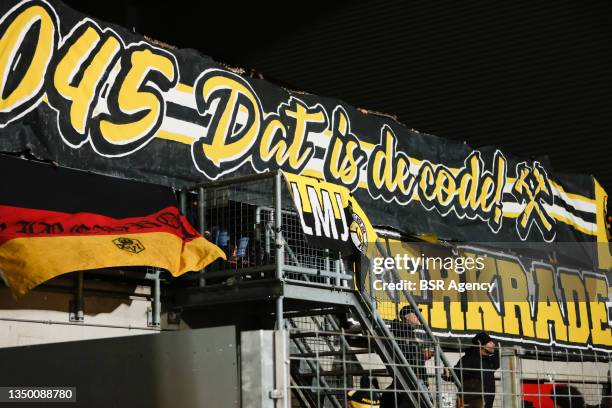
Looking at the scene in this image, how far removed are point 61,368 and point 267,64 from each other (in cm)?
1966

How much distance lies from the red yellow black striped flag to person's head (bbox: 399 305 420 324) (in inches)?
108

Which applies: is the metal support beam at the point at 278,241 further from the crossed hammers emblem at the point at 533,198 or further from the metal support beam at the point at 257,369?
the crossed hammers emblem at the point at 533,198

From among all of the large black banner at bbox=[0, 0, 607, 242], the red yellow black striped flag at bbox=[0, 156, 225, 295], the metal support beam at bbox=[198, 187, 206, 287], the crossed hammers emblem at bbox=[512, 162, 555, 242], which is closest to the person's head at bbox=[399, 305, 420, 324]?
the large black banner at bbox=[0, 0, 607, 242]

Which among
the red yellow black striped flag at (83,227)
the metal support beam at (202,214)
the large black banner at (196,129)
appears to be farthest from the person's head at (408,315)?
the red yellow black striped flag at (83,227)

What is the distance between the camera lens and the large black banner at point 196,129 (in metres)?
9.80

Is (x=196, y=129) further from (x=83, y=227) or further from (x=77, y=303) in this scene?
(x=77, y=303)

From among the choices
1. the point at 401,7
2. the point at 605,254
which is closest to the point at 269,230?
the point at 605,254

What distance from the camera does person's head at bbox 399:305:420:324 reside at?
1175cm

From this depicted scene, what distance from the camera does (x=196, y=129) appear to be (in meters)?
11.4

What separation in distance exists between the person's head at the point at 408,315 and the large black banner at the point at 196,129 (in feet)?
7.62

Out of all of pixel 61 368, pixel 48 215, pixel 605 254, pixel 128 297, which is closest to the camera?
pixel 61 368

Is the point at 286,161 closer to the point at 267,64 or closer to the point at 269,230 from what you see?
the point at 269,230

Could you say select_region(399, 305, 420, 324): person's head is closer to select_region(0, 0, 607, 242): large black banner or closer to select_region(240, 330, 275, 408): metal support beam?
select_region(0, 0, 607, 242): large black banner

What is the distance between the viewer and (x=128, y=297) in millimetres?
10641
